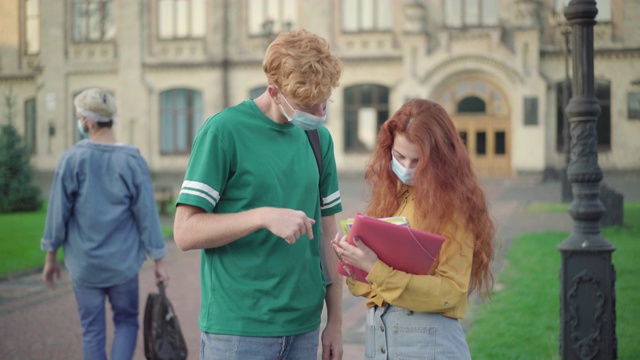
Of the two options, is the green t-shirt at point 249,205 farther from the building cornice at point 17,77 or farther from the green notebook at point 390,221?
the building cornice at point 17,77

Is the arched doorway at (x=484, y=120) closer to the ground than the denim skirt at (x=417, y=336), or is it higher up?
higher up

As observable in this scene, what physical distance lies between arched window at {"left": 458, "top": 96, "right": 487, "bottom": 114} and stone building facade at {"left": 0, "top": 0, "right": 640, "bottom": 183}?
0.19 ft

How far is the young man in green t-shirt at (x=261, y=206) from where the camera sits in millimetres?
2680

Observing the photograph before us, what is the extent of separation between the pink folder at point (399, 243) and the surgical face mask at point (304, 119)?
1.28 ft

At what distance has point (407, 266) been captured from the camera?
9.23 feet

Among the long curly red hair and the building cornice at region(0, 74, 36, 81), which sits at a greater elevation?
the building cornice at region(0, 74, 36, 81)

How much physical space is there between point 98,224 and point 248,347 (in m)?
2.39

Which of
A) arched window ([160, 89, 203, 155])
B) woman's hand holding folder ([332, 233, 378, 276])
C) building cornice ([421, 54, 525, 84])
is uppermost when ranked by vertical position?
building cornice ([421, 54, 525, 84])

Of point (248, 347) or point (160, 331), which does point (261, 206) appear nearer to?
point (248, 347)

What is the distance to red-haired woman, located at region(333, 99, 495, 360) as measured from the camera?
9.23ft

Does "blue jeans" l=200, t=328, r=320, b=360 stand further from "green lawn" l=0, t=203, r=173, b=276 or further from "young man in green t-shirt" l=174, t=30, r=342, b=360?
"green lawn" l=0, t=203, r=173, b=276

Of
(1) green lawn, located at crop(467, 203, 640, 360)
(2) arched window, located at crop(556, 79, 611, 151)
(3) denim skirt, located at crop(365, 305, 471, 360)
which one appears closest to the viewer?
(3) denim skirt, located at crop(365, 305, 471, 360)

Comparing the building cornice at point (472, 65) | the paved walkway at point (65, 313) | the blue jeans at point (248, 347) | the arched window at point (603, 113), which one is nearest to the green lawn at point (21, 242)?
the paved walkway at point (65, 313)

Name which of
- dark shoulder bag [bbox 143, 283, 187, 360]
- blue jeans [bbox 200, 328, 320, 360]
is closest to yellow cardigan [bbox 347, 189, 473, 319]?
blue jeans [bbox 200, 328, 320, 360]
